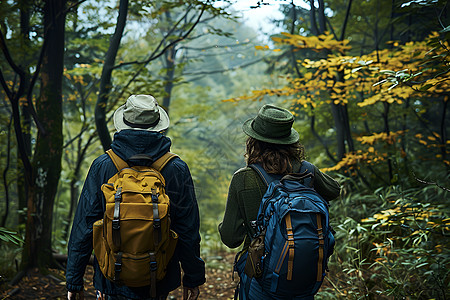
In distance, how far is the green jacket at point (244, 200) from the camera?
224cm

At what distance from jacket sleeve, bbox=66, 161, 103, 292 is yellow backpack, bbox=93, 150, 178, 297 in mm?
170

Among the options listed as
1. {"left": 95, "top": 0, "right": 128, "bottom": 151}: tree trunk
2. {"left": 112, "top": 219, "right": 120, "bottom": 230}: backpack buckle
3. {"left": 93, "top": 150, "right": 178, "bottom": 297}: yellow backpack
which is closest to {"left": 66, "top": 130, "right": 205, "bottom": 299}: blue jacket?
{"left": 93, "top": 150, "right": 178, "bottom": 297}: yellow backpack

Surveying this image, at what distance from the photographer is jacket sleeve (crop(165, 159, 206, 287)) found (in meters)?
2.30

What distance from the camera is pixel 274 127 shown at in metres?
2.30

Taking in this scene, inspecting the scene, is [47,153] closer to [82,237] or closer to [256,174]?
[82,237]

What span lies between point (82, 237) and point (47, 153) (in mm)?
2798

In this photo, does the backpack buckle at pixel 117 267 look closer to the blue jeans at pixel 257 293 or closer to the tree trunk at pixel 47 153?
the blue jeans at pixel 257 293

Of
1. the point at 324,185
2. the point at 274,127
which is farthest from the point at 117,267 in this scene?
the point at 324,185

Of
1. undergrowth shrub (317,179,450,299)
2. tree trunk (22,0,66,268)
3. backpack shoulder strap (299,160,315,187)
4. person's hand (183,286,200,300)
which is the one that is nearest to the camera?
backpack shoulder strap (299,160,315,187)

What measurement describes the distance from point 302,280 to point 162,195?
2.96ft

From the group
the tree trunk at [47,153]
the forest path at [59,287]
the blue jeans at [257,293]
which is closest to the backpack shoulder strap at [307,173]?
the blue jeans at [257,293]

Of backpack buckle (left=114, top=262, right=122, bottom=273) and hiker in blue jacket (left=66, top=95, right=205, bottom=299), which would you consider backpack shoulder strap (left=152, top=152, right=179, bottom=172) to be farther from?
backpack buckle (left=114, top=262, right=122, bottom=273)

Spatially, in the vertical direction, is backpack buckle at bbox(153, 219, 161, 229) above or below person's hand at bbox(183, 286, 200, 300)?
above

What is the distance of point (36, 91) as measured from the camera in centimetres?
777
